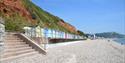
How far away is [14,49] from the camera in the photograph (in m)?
12.8

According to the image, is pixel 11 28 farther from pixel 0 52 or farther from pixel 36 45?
pixel 0 52

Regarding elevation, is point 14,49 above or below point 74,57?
above

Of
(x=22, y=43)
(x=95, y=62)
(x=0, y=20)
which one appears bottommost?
(x=95, y=62)

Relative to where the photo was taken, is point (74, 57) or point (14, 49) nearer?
point (14, 49)

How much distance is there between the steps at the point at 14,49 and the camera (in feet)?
38.0

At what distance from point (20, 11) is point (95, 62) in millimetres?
29088

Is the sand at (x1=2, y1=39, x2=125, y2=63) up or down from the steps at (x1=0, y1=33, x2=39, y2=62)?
down

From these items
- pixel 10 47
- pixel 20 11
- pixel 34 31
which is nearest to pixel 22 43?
pixel 10 47

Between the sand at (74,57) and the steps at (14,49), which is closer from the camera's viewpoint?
the steps at (14,49)

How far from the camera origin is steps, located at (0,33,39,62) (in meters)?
11.6

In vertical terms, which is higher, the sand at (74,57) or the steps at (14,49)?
the steps at (14,49)

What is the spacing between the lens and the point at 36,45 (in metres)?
15.1

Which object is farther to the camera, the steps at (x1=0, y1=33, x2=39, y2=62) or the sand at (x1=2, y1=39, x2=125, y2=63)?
the sand at (x1=2, y1=39, x2=125, y2=63)

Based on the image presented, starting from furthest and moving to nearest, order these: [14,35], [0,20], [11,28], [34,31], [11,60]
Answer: [11,28]
[34,31]
[14,35]
[11,60]
[0,20]
